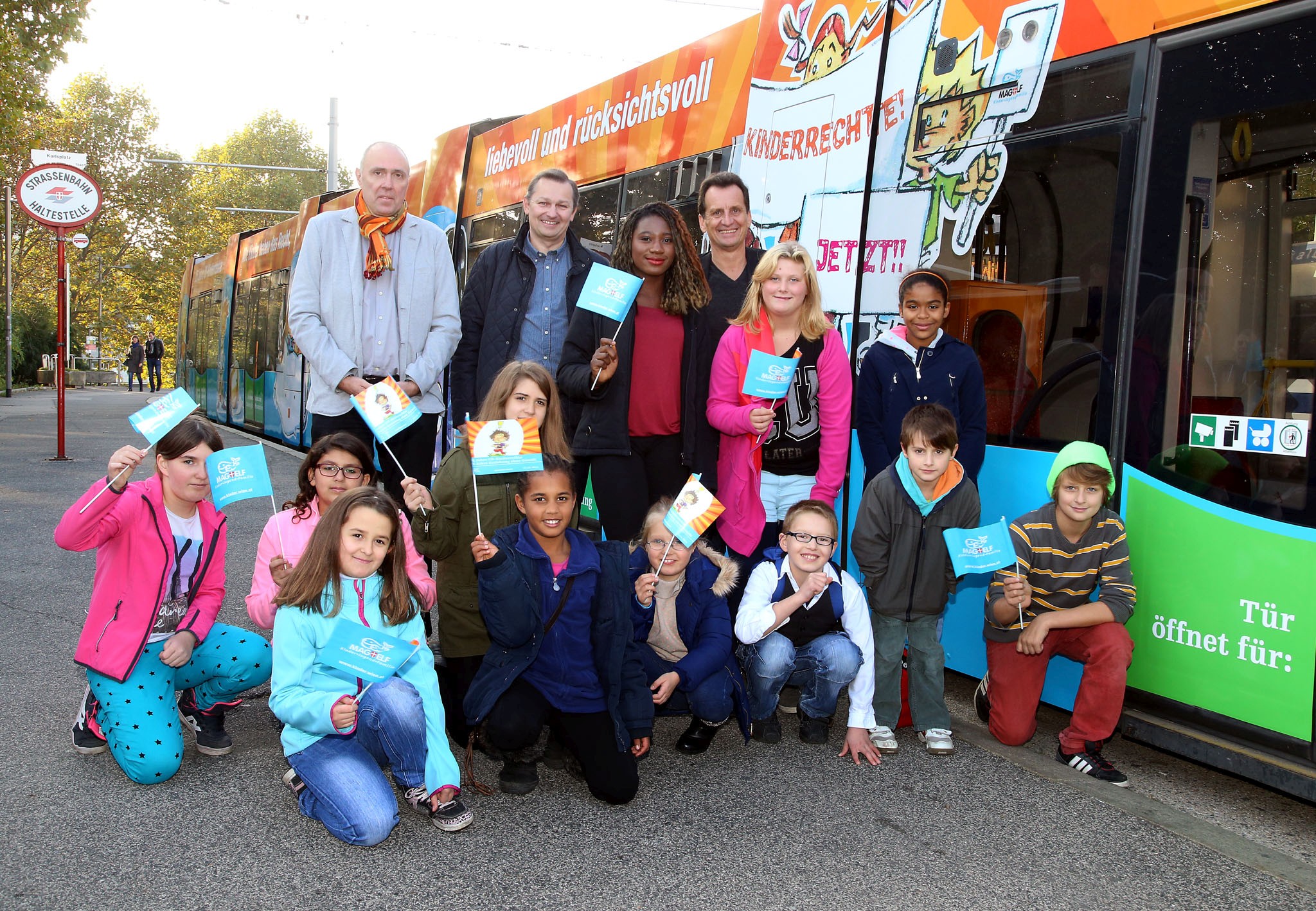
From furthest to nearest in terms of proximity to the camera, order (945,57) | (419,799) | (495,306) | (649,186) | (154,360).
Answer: (154,360), (649,186), (495,306), (945,57), (419,799)

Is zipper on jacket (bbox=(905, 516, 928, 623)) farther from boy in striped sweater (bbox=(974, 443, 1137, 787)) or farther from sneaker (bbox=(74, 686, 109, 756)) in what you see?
sneaker (bbox=(74, 686, 109, 756))

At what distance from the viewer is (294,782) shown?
346 centimetres

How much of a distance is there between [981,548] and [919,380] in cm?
89

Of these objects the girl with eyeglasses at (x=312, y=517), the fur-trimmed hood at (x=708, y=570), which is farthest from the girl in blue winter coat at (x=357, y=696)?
the fur-trimmed hood at (x=708, y=570)

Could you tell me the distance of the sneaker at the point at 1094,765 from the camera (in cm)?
381

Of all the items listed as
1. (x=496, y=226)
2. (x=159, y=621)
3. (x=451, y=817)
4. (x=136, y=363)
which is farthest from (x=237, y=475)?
(x=136, y=363)

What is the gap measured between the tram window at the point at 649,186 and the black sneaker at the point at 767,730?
9.81ft

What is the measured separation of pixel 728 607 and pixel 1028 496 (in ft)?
4.15

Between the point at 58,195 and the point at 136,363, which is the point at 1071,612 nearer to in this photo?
the point at 58,195

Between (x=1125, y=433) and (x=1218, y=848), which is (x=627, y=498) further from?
(x=1218, y=848)

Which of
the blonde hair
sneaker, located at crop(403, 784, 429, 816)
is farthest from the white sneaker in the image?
sneaker, located at crop(403, 784, 429, 816)

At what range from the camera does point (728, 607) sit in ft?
13.8

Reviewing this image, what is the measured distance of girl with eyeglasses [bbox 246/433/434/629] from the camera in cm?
366

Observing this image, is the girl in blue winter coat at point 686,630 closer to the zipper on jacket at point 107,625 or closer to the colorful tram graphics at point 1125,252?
the colorful tram graphics at point 1125,252
